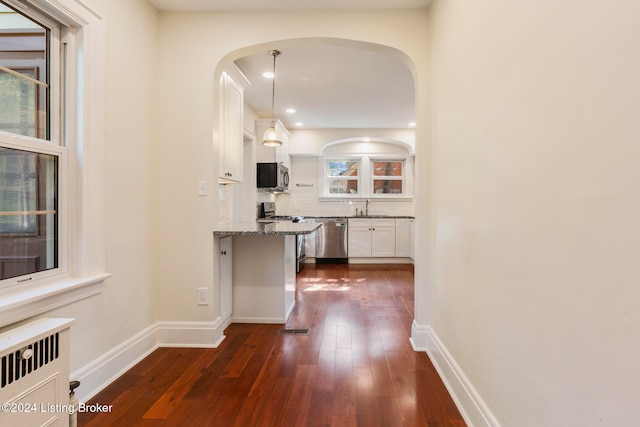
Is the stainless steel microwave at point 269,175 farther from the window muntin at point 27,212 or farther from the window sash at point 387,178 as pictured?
the window muntin at point 27,212

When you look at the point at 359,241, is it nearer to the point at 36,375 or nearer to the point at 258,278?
the point at 258,278

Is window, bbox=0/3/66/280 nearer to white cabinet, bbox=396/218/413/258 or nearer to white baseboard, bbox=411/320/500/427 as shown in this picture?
white baseboard, bbox=411/320/500/427

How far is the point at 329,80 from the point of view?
380cm

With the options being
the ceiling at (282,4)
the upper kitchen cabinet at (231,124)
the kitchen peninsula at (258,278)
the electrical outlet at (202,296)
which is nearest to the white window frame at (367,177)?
the upper kitchen cabinet at (231,124)

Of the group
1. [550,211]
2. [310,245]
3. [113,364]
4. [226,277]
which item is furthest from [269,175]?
[550,211]

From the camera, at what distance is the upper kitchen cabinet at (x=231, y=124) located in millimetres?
2783

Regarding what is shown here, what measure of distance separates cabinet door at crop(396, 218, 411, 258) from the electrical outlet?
14.3 ft

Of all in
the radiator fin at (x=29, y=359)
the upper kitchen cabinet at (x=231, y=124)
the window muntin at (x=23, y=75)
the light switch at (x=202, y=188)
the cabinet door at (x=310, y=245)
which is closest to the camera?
the radiator fin at (x=29, y=359)

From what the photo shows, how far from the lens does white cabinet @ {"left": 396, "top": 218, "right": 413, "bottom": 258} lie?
6.15 metres

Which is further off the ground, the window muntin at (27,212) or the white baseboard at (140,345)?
the window muntin at (27,212)

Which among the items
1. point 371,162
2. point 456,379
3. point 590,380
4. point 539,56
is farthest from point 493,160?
point 371,162

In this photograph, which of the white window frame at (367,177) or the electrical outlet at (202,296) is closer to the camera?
the electrical outlet at (202,296)

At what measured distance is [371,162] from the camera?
677cm

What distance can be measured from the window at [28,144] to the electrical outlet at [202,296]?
94 centimetres
